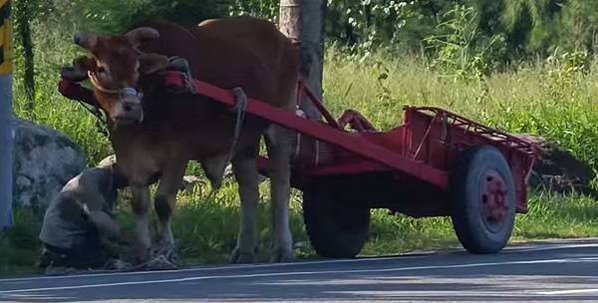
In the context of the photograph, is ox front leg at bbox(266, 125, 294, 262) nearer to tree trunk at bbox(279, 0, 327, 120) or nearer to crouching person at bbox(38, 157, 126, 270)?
crouching person at bbox(38, 157, 126, 270)

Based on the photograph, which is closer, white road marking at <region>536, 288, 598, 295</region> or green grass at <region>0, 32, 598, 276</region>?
white road marking at <region>536, 288, 598, 295</region>

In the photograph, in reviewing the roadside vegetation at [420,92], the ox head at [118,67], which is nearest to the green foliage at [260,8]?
the roadside vegetation at [420,92]

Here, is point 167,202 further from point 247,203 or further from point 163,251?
point 247,203

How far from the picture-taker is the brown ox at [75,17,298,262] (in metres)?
12.2

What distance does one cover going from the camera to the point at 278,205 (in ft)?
47.6

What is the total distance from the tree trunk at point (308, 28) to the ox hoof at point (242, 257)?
Answer: 3.25 metres

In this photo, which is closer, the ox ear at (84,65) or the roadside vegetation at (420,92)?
the ox ear at (84,65)

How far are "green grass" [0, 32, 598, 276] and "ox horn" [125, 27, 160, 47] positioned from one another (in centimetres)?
229

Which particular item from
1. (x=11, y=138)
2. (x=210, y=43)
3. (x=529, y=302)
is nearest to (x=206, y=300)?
(x=529, y=302)

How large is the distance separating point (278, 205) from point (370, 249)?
1874 millimetres

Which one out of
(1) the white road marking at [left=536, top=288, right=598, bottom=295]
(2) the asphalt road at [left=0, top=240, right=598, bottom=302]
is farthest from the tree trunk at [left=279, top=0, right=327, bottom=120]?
(1) the white road marking at [left=536, top=288, right=598, bottom=295]

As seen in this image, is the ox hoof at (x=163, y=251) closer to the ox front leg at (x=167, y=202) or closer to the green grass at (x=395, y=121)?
the ox front leg at (x=167, y=202)

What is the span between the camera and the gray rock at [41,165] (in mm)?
15961

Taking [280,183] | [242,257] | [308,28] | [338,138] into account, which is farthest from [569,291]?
[308,28]
